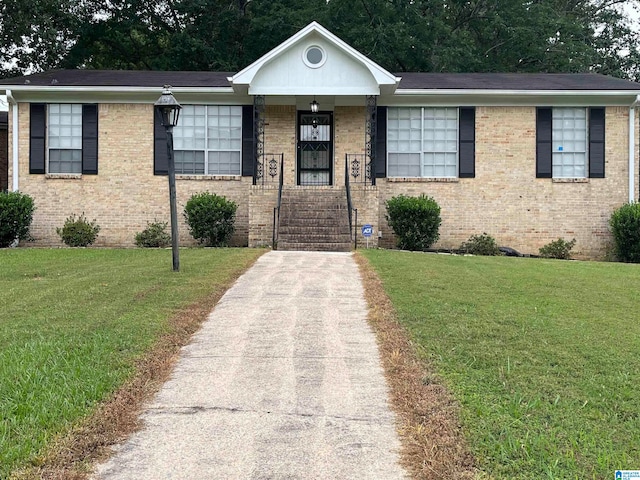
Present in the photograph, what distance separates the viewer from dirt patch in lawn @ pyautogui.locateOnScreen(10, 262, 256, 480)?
11.3 ft

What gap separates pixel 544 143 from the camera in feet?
55.4

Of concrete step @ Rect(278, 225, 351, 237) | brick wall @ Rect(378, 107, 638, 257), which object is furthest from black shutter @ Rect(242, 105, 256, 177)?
brick wall @ Rect(378, 107, 638, 257)

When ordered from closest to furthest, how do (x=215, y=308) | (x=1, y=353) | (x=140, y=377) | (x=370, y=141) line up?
(x=140, y=377) → (x=1, y=353) → (x=215, y=308) → (x=370, y=141)

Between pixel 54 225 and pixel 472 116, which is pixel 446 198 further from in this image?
pixel 54 225

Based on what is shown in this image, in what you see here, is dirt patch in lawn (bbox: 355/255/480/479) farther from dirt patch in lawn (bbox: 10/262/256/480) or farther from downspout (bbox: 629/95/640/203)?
downspout (bbox: 629/95/640/203)

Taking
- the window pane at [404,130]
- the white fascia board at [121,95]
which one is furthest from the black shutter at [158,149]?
the window pane at [404,130]

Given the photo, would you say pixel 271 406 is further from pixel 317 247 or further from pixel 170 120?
pixel 317 247

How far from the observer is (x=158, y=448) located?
3.88 m

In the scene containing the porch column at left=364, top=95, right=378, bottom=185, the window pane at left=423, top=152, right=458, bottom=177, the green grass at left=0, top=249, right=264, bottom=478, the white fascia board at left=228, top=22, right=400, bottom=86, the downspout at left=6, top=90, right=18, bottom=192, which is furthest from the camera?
the window pane at left=423, top=152, right=458, bottom=177

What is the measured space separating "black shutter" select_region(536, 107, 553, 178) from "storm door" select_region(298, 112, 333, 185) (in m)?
5.38

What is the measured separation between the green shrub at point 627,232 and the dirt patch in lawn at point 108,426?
12.9 metres

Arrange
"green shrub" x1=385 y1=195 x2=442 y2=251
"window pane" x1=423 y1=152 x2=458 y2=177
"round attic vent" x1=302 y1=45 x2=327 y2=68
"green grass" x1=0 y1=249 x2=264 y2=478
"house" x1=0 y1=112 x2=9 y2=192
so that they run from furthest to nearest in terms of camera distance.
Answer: "house" x1=0 y1=112 x2=9 y2=192
"window pane" x1=423 y1=152 x2=458 y2=177
"round attic vent" x1=302 y1=45 x2=327 y2=68
"green shrub" x1=385 y1=195 x2=442 y2=251
"green grass" x1=0 y1=249 x2=264 y2=478

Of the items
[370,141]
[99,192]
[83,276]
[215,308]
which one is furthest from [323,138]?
[215,308]

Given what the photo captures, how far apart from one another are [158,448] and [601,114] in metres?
16.0
